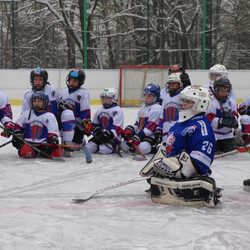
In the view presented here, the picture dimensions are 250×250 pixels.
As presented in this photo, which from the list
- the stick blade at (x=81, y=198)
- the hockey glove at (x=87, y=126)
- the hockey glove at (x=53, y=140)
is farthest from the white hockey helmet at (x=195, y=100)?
the hockey glove at (x=87, y=126)

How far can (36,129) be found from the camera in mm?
5238

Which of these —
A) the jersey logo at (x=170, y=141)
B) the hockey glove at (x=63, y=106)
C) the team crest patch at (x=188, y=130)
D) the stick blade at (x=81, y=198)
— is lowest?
the stick blade at (x=81, y=198)


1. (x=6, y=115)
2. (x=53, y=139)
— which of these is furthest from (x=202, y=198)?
(x=6, y=115)

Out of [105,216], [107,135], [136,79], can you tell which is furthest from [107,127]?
[136,79]

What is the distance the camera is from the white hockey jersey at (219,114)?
18.5 feet

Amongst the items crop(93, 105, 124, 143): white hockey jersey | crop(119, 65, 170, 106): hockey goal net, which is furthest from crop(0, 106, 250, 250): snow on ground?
crop(119, 65, 170, 106): hockey goal net

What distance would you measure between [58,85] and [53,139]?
685 centimetres

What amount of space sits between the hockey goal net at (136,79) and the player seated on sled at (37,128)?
262 inches

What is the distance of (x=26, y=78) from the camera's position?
11797 millimetres

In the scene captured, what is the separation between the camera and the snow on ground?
268 centimetres

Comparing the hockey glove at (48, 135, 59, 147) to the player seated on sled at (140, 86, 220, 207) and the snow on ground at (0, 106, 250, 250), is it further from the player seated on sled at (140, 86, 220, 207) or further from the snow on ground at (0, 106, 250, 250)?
the player seated on sled at (140, 86, 220, 207)

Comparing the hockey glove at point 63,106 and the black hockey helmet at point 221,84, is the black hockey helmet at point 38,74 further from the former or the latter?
the black hockey helmet at point 221,84

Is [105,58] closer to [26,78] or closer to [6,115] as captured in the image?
[26,78]

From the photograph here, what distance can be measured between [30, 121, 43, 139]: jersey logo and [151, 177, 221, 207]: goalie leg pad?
210cm
